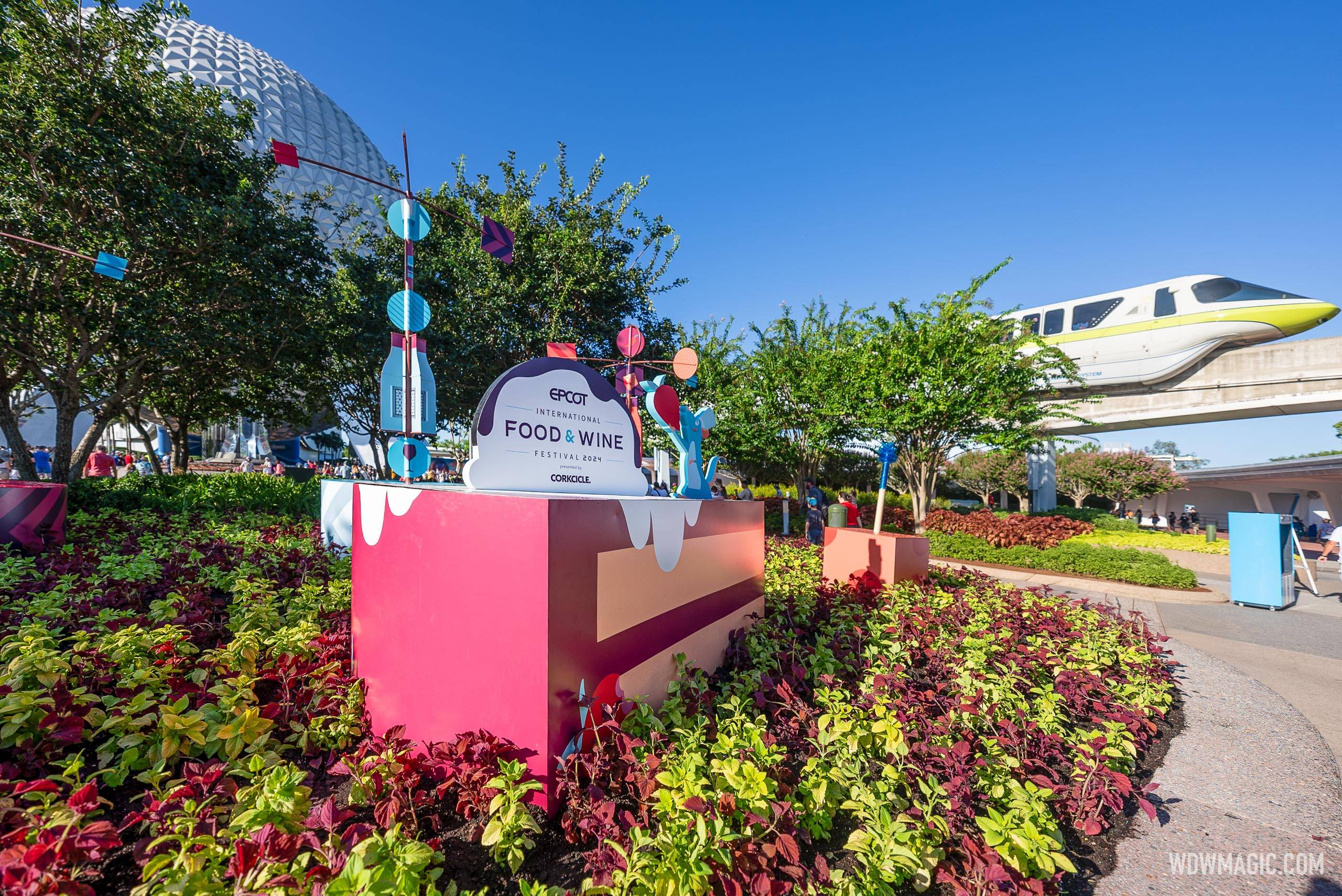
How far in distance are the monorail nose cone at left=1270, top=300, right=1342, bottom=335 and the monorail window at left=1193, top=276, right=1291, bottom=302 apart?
1.78ft

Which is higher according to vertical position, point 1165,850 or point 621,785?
point 621,785

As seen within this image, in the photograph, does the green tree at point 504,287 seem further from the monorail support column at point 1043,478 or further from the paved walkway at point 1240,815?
the monorail support column at point 1043,478

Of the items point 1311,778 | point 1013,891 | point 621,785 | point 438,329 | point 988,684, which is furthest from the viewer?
point 438,329

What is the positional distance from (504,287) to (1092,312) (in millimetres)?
25169

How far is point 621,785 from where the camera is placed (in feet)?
8.72

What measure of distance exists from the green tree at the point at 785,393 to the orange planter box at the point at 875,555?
6.56 m

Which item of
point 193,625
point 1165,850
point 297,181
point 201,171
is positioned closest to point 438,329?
point 201,171

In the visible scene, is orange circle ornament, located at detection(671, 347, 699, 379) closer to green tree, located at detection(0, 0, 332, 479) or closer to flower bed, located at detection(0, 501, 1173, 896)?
flower bed, located at detection(0, 501, 1173, 896)

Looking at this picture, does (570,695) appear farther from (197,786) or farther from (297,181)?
(297,181)

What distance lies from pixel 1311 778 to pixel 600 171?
1520 centimetres

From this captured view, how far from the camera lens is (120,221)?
9.61 meters

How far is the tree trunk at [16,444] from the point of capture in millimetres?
10688

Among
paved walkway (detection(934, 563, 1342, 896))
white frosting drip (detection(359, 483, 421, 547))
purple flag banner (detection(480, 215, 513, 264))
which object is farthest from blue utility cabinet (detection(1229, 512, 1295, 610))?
white frosting drip (detection(359, 483, 421, 547))

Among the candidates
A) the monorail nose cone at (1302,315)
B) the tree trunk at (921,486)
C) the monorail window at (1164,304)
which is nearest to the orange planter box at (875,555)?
the tree trunk at (921,486)
